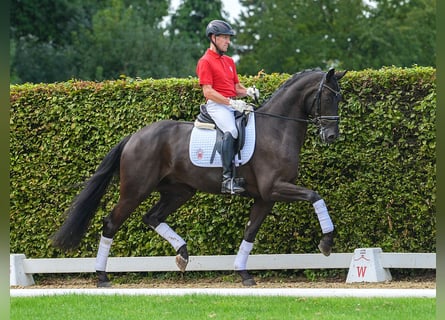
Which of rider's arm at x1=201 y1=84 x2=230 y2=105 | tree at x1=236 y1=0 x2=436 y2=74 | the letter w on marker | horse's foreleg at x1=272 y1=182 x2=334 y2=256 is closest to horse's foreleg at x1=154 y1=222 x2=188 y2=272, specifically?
horse's foreleg at x1=272 y1=182 x2=334 y2=256

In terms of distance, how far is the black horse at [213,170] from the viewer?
8625 millimetres

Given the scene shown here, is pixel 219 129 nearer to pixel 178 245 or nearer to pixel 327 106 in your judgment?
pixel 327 106

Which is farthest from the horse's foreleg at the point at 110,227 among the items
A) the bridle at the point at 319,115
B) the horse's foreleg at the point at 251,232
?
the bridle at the point at 319,115

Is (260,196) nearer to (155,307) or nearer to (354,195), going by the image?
(354,195)

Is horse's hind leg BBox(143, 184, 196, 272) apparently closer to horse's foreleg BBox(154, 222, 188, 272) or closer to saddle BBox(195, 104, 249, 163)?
horse's foreleg BBox(154, 222, 188, 272)

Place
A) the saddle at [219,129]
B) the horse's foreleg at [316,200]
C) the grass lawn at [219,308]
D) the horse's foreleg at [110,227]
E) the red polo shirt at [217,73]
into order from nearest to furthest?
the grass lawn at [219,308]
the horse's foreleg at [316,200]
the saddle at [219,129]
the red polo shirt at [217,73]
the horse's foreleg at [110,227]

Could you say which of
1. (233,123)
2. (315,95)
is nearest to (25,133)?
(233,123)

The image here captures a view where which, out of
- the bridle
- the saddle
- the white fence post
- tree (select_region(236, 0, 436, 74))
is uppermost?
tree (select_region(236, 0, 436, 74))

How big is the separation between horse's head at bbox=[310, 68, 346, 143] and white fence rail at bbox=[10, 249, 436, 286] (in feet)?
5.79

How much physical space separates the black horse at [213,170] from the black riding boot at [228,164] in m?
0.16

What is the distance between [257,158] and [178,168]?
3.30 feet

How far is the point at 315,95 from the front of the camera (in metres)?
8.76

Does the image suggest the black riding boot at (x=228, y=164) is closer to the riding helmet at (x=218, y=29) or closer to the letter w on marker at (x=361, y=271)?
the riding helmet at (x=218, y=29)

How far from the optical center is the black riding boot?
28.4 ft
